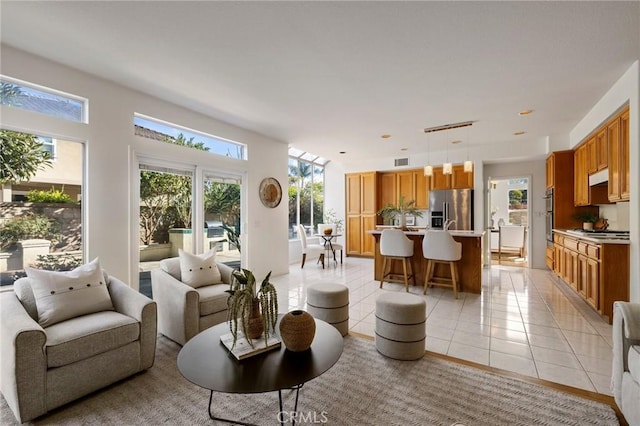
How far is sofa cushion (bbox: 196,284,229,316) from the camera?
2662 mm

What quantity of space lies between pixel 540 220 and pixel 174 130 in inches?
282

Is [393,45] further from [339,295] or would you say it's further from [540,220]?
[540,220]

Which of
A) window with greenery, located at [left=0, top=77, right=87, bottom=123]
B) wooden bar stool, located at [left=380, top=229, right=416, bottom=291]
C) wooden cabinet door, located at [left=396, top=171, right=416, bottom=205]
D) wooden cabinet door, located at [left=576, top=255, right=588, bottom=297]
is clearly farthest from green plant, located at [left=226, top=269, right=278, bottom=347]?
wooden cabinet door, located at [left=396, top=171, right=416, bottom=205]

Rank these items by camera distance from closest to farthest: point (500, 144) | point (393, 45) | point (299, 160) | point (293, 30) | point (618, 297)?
point (293, 30) < point (393, 45) < point (618, 297) < point (500, 144) < point (299, 160)

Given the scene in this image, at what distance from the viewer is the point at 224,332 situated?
6.24 feet

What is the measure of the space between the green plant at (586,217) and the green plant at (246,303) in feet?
18.1

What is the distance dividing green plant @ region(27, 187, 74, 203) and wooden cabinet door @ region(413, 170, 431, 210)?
6.55 meters

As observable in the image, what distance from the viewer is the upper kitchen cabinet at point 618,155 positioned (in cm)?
316

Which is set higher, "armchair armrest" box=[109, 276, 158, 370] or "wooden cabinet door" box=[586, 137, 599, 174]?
"wooden cabinet door" box=[586, 137, 599, 174]

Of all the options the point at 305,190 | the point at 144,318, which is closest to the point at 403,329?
the point at 144,318

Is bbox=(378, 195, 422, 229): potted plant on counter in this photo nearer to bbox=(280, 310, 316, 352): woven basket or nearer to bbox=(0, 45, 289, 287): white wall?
bbox=(0, 45, 289, 287): white wall

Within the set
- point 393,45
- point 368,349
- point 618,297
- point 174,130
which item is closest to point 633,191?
point 618,297

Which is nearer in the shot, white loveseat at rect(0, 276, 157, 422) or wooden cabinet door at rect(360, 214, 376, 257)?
white loveseat at rect(0, 276, 157, 422)

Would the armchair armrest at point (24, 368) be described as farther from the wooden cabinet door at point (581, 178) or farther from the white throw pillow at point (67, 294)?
the wooden cabinet door at point (581, 178)
